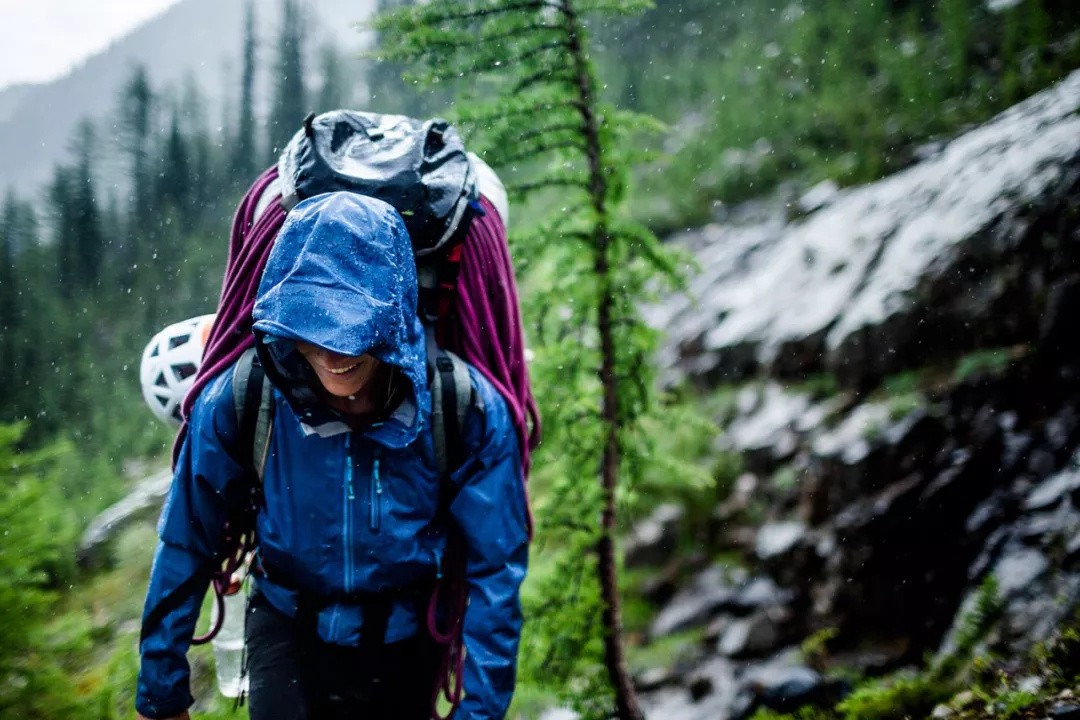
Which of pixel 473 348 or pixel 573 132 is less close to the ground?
pixel 573 132

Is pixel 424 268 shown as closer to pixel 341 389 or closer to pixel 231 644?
pixel 341 389

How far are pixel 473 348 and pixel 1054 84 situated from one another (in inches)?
289

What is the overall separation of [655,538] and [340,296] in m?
6.52

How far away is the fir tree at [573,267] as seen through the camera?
3383mm

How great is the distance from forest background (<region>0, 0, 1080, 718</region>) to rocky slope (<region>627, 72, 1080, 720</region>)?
46.1 inches

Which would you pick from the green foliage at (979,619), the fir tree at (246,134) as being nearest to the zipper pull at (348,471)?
the green foliage at (979,619)

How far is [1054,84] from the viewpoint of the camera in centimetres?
621

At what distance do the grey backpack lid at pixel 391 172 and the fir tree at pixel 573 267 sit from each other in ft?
3.54

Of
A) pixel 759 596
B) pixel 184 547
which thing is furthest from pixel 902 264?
pixel 184 547

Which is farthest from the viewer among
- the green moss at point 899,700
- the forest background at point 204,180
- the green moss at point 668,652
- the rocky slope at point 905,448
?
the green moss at point 668,652

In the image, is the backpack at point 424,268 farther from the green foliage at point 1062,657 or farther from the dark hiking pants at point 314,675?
the green foliage at point 1062,657

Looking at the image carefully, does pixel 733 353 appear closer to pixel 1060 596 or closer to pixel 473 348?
pixel 1060 596

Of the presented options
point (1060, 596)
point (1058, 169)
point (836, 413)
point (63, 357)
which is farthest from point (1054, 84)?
point (63, 357)

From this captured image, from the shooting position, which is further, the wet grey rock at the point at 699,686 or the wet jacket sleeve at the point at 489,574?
the wet grey rock at the point at 699,686
